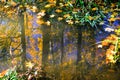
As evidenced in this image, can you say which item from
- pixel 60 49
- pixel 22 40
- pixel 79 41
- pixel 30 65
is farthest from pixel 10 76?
pixel 79 41

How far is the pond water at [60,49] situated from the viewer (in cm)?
475

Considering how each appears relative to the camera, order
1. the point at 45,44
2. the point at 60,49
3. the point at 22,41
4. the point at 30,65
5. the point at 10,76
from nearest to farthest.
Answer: the point at 10,76 → the point at 30,65 → the point at 60,49 → the point at 45,44 → the point at 22,41

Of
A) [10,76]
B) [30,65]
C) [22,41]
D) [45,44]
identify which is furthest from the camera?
[22,41]

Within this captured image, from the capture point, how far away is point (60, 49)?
5500 mm

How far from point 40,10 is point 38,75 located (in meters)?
2.54

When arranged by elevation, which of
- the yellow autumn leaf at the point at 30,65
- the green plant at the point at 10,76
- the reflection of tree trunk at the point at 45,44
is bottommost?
the green plant at the point at 10,76

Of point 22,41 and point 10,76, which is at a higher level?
point 22,41

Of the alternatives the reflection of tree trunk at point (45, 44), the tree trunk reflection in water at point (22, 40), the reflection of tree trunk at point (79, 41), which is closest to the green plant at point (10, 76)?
A: the tree trunk reflection in water at point (22, 40)

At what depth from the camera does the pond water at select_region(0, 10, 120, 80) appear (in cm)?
475

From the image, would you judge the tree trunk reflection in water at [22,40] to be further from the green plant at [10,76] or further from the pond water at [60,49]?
the green plant at [10,76]

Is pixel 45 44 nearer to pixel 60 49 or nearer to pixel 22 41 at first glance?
pixel 60 49

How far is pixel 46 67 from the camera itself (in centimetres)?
489

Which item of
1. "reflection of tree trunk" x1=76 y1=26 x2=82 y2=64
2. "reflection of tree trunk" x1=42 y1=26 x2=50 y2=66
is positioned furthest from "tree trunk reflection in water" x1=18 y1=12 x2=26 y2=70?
"reflection of tree trunk" x1=76 y1=26 x2=82 y2=64

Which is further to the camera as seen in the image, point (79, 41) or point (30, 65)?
point (79, 41)
